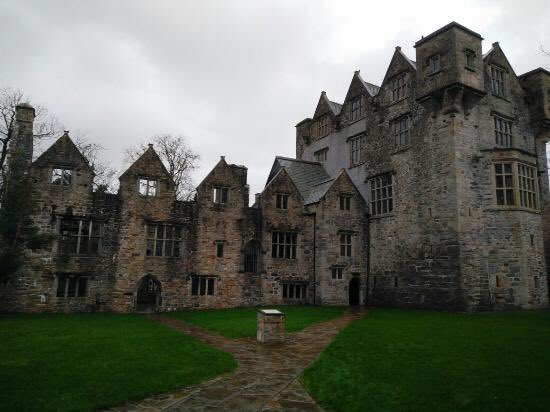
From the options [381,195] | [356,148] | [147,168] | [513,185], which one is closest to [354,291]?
[381,195]

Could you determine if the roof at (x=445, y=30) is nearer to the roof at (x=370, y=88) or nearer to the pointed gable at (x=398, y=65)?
the pointed gable at (x=398, y=65)

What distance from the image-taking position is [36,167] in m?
25.2

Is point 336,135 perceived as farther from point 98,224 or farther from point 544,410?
point 544,410

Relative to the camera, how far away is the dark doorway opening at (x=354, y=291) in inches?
1268

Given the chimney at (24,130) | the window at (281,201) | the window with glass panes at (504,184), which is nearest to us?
the chimney at (24,130)

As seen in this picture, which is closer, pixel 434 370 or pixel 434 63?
pixel 434 370

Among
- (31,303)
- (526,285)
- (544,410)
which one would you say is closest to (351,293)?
(526,285)

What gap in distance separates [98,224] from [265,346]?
16.9 metres

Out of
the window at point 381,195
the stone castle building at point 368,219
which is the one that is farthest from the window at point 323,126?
the window at point 381,195

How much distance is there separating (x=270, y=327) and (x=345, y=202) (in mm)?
19266

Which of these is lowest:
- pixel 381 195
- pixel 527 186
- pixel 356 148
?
pixel 527 186

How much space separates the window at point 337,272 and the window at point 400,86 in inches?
536

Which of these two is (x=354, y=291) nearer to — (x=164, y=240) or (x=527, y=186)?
(x=527, y=186)

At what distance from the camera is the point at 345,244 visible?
3200 centimetres
